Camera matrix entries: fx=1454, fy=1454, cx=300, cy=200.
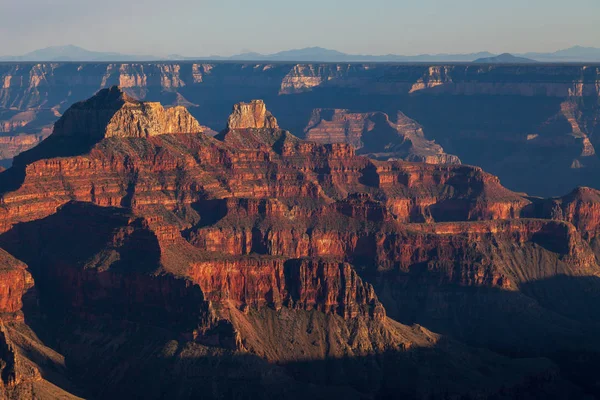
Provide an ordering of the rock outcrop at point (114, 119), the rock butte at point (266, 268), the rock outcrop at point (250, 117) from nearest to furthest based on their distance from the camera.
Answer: the rock butte at point (266, 268), the rock outcrop at point (114, 119), the rock outcrop at point (250, 117)

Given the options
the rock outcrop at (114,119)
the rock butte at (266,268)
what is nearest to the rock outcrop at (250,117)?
the rock butte at (266,268)

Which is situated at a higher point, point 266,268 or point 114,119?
point 114,119

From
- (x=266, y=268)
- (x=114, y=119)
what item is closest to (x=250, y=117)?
(x=114, y=119)

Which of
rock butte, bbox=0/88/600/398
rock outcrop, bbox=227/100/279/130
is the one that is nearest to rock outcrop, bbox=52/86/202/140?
rock butte, bbox=0/88/600/398

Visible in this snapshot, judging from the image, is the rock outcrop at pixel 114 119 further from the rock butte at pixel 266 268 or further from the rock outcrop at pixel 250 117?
the rock outcrop at pixel 250 117

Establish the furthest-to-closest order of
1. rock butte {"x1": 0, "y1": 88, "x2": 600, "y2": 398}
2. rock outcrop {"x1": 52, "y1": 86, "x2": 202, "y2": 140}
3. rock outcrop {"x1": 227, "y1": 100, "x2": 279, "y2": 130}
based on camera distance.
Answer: rock outcrop {"x1": 227, "y1": 100, "x2": 279, "y2": 130}
rock outcrop {"x1": 52, "y1": 86, "x2": 202, "y2": 140}
rock butte {"x1": 0, "y1": 88, "x2": 600, "y2": 398}

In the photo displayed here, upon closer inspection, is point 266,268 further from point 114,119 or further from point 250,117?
point 250,117

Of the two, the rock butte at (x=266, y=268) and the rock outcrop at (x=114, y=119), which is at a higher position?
the rock outcrop at (x=114, y=119)

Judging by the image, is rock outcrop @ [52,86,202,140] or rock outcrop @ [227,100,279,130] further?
rock outcrop @ [227,100,279,130]

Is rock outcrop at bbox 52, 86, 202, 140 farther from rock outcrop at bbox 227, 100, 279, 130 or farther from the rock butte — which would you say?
rock outcrop at bbox 227, 100, 279, 130
